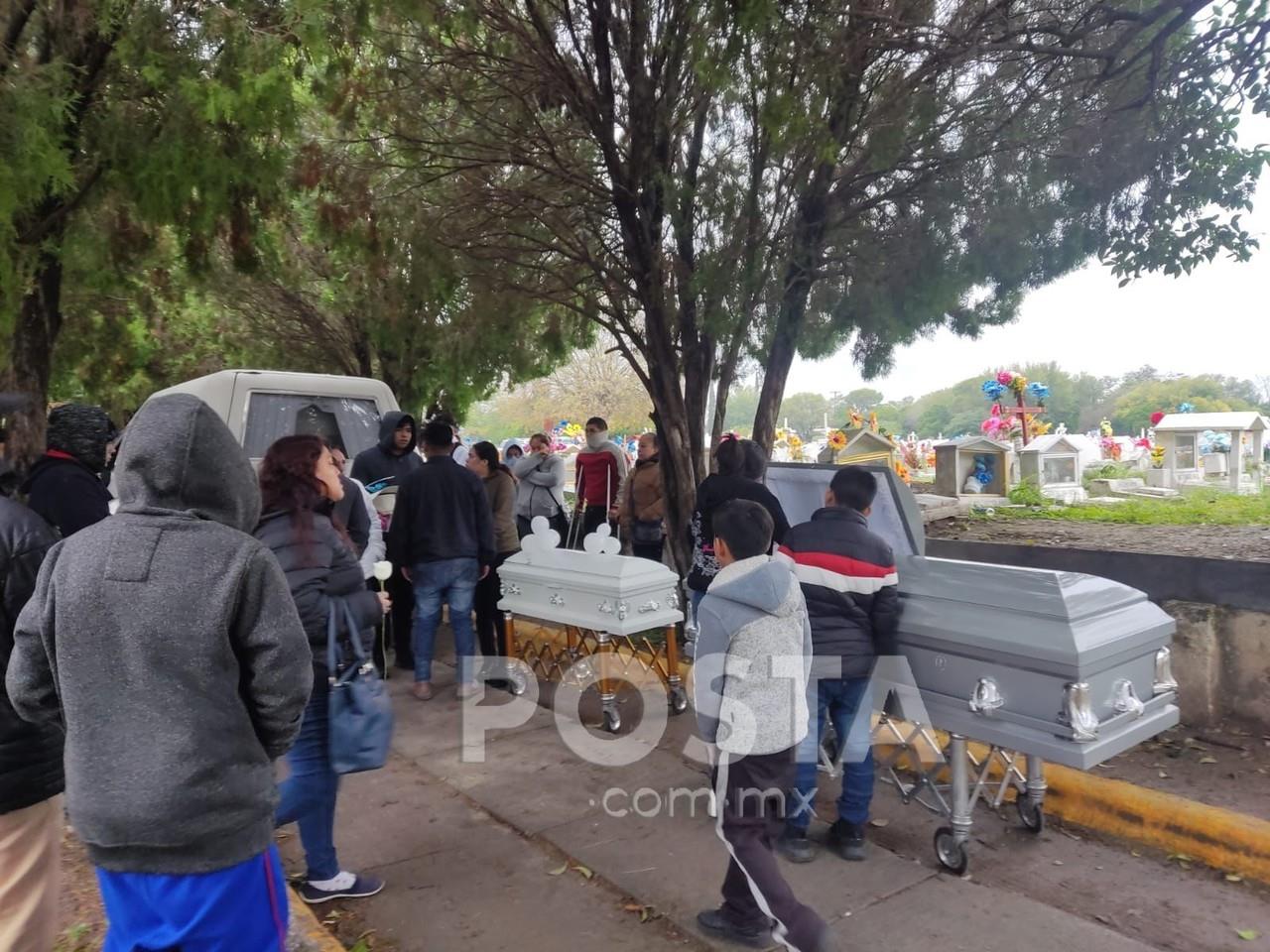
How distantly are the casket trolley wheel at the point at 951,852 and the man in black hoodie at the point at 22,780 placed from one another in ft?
9.46

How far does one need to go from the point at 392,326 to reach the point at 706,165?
502 cm

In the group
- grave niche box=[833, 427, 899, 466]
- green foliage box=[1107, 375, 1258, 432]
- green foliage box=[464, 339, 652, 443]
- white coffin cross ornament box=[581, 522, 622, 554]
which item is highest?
green foliage box=[464, 339, 652, 443]

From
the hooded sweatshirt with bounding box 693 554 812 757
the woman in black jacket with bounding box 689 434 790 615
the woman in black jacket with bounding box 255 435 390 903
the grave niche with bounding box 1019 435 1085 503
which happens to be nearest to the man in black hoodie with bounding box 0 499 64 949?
the woman in black jacket with bounding box 255 435 390 903

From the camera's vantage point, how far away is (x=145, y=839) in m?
1.72

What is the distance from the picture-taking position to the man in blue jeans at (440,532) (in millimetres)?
5215

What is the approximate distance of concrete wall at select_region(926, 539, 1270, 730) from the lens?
4.45m

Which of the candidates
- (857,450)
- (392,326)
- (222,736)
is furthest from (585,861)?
(857,450)

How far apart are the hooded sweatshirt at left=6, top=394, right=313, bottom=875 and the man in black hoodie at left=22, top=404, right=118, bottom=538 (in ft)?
4.95

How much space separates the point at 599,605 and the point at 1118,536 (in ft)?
16.1

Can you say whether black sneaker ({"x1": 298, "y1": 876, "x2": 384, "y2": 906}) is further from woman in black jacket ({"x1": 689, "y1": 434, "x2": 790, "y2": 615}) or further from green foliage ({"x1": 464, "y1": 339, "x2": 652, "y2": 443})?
green foliage ({"x1": 464, "y1": 339, "x2": 652, "y2": 443})

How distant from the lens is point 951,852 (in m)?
3.37

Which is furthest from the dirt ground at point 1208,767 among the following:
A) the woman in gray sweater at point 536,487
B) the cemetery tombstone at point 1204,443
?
the cemetery tombstone at point 1204,443

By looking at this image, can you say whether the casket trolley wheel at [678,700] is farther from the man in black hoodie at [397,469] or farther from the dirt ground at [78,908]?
the dirt ground at [78,908]

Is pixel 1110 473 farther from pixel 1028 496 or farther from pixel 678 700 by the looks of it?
pixel 678 700
